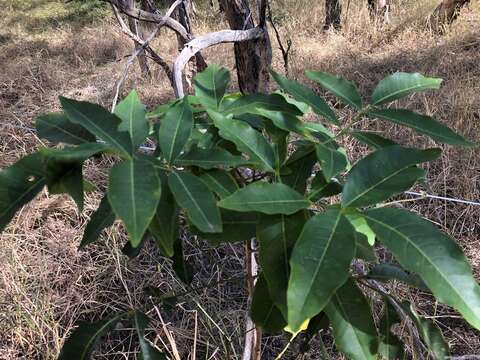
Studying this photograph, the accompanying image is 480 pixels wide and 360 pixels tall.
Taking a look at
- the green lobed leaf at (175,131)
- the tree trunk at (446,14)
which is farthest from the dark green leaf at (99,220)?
the tree trunk at (446,14)

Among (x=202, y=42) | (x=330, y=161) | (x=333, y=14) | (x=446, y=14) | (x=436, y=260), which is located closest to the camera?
(x=436, y=260)

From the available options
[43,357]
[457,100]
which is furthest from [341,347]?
[457,100]

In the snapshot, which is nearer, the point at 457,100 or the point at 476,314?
the point at 476,314

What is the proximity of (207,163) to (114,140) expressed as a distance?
0.10 m

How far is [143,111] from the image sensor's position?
61cm

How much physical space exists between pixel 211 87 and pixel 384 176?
12.4 inches

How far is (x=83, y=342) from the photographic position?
69cm

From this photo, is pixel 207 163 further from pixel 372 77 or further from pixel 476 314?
pixel 372 77

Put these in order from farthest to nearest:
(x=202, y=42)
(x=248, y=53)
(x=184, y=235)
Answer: (x=184, y=235) → (x=248, y=53) → (x=202, y=42)

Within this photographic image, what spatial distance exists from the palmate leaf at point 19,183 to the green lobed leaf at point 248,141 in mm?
198

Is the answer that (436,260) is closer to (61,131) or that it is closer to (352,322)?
(352,322)

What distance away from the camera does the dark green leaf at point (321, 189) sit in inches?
21.8

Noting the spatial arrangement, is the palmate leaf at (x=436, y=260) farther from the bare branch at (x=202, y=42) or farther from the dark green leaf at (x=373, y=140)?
the bare branch at (x=202, y=42)

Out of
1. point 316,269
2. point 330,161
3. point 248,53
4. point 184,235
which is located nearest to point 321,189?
point 330,161
